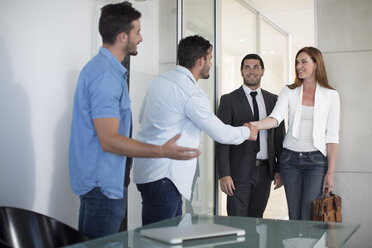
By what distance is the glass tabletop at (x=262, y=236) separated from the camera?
1.62 meters

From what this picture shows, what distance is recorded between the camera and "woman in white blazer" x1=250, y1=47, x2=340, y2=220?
3.56 metres

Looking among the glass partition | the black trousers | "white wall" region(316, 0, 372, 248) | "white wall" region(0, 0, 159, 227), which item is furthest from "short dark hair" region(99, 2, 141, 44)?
"white wall" region(316, 0, 372, 248)

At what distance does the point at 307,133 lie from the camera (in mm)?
3594

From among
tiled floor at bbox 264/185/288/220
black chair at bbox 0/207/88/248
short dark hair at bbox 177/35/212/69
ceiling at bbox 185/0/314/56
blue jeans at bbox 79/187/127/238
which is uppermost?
ceiling at bbox 185/0/314/56

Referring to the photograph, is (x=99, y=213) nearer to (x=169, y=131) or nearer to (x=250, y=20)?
(x=169, y=131)

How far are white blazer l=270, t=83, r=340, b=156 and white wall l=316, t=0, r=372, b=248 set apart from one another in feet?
1.61

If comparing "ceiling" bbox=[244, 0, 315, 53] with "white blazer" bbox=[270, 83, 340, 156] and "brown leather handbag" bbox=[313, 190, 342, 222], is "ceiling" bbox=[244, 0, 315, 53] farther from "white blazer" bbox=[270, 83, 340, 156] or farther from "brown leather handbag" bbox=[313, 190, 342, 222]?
"brown leather handbag" bbox=[313, 190, 342, 222]

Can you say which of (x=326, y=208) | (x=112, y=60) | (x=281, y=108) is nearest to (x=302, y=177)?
(x=326, y=208)

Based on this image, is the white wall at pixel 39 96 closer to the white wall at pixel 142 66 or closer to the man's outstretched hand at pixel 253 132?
the white wall at pixel 142 66

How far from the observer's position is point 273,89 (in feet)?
15.6

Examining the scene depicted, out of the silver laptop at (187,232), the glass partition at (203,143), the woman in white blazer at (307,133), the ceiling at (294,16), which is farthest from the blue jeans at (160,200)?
the ceiling at (294,16)

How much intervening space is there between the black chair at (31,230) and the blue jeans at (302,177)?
73.0 inches

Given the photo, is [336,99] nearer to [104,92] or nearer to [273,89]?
[273,89]

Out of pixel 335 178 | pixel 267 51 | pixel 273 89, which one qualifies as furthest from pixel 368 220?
pixel 267 51
